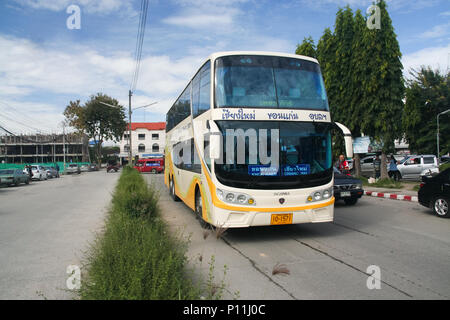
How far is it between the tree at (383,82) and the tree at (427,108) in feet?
43.3

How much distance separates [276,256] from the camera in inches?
225

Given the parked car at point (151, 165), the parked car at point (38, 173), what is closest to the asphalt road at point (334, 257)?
the parked car at point (38, 173)

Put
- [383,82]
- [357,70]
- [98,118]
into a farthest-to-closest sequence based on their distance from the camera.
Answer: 1. [98,118]
2. [357,70]
3. [383,82]

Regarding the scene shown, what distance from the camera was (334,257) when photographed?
558 cm

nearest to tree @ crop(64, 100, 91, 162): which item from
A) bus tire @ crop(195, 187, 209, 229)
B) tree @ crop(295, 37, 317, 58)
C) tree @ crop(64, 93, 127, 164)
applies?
tree @ crop(64, 93, 127, 164)

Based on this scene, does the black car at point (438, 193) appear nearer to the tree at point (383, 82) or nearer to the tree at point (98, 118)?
the tree at point (383, 82)

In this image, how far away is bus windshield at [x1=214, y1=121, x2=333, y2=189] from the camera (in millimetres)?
6406

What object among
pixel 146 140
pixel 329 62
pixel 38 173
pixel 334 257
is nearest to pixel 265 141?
pixel 334 257

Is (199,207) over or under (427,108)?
under

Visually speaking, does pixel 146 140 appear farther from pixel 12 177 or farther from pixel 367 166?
pixel 367 166

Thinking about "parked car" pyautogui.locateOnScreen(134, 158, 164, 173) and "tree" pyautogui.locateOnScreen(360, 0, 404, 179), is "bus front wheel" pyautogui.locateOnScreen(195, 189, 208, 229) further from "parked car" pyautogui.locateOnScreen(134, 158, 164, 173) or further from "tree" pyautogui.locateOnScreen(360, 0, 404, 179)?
"parked car" pyautogui.locateOnScreen(134, 158, 164, 173)

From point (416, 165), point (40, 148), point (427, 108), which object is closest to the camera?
point (416, 165)

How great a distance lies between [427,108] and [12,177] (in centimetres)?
3525
